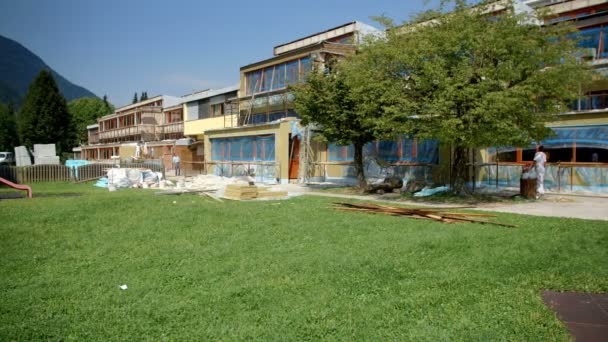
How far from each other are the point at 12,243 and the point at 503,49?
43.4 ft

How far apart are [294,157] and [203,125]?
641 inches

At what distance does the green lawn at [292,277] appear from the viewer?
4281mm

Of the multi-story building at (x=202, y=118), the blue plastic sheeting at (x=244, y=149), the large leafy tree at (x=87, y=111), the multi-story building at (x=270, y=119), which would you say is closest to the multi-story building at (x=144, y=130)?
the multi-story building at (x=202, y=118)

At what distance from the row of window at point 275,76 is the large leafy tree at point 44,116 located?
4082 centimetres

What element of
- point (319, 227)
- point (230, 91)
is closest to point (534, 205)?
point (319, 227)

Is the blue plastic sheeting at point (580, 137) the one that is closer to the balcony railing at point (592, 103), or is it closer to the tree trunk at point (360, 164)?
the balcony railing at point (592, 103)

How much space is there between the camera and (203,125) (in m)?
39.3

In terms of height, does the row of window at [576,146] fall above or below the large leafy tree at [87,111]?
below

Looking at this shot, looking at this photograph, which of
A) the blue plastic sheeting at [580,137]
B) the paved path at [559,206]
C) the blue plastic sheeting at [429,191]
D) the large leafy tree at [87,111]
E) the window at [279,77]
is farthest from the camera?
the large leafy tree at [87,111]

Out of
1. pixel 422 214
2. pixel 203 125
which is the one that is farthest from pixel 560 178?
pixel 203 125

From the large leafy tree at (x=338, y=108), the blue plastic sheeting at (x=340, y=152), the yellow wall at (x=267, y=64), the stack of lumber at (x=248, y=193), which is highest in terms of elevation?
the yellow wall at (x=267, y=64)

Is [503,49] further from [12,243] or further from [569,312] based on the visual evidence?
[12,243]

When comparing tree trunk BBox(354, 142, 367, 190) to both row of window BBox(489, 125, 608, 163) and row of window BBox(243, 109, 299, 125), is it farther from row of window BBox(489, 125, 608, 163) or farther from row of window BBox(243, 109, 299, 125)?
row of window BBox(243, 109, 299, 125)

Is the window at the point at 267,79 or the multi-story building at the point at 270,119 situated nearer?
the multi-story building at the point at 270,119
